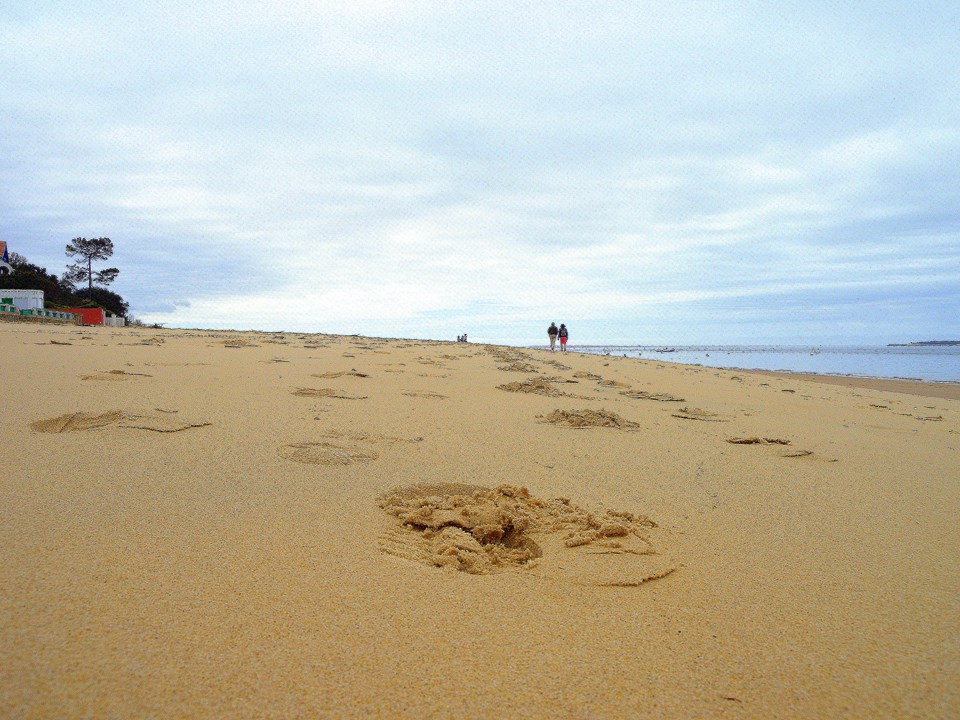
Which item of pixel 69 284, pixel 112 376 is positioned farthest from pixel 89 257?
pixel 112 376

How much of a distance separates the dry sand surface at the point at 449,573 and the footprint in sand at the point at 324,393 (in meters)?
0.95

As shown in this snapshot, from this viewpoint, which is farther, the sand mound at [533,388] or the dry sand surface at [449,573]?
the sand mound at [533,388]

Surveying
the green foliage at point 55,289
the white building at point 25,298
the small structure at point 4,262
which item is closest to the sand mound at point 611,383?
Answer: the white building at point 25,298

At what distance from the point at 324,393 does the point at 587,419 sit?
222cm

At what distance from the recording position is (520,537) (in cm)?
210

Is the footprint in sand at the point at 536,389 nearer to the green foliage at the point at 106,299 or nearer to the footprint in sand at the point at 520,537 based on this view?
the footprint in sand at the point at 520,537

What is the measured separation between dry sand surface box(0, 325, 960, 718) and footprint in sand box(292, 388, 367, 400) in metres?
0.95

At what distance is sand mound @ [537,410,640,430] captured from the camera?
4168 millimetres

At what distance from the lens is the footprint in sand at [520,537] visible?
70.6 inches

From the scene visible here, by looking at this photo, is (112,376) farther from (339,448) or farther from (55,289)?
(55,289)

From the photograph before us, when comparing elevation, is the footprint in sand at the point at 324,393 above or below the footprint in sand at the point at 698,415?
above

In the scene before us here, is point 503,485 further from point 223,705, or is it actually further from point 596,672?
point 223,705

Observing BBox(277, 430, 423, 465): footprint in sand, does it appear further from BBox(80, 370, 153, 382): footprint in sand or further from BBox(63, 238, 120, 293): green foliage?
BBox(63, 238, 120, 293): green foliage

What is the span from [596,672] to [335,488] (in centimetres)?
→ 145
